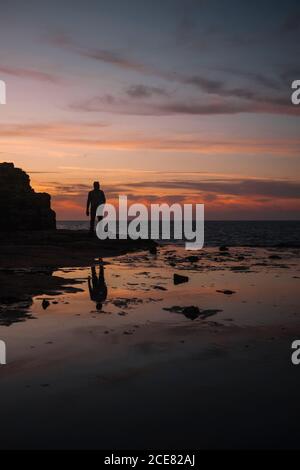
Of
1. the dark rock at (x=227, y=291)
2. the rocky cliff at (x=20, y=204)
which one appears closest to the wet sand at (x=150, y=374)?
the dark rock at (x=227, y=291)

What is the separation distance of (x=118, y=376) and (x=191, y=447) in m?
1.71

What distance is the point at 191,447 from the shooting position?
3.48 metres

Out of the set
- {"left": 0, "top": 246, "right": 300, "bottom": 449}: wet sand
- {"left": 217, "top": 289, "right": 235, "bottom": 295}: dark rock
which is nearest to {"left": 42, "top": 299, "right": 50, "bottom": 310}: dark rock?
{"left": 0, "top": 246, "right": 300, "bottom": 449}: wet sand

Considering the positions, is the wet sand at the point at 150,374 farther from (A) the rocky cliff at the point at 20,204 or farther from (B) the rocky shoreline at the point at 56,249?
(A) the rocky cliff at the point at 20,204

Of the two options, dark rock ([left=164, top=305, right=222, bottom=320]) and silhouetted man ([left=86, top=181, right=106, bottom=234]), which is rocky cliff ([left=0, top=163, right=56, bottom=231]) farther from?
dark rock ([left=164, top=305, right=222, bottom=320])

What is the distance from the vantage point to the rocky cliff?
40.3 meters

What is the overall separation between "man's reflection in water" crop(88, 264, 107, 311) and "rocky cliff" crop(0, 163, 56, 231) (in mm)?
28114

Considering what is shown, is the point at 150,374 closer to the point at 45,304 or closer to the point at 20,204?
the point at 45,304

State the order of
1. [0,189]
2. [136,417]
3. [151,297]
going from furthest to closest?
[0,189]
[151,297]
[136,417]

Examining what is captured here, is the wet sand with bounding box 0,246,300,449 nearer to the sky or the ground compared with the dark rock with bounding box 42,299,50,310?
Answer: nearer to the ground

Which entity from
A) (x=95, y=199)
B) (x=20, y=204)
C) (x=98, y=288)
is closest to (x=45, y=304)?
(x=98, y=288)

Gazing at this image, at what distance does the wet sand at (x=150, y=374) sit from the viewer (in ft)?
12.1

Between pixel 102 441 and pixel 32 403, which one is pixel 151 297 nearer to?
pixel 32 403
